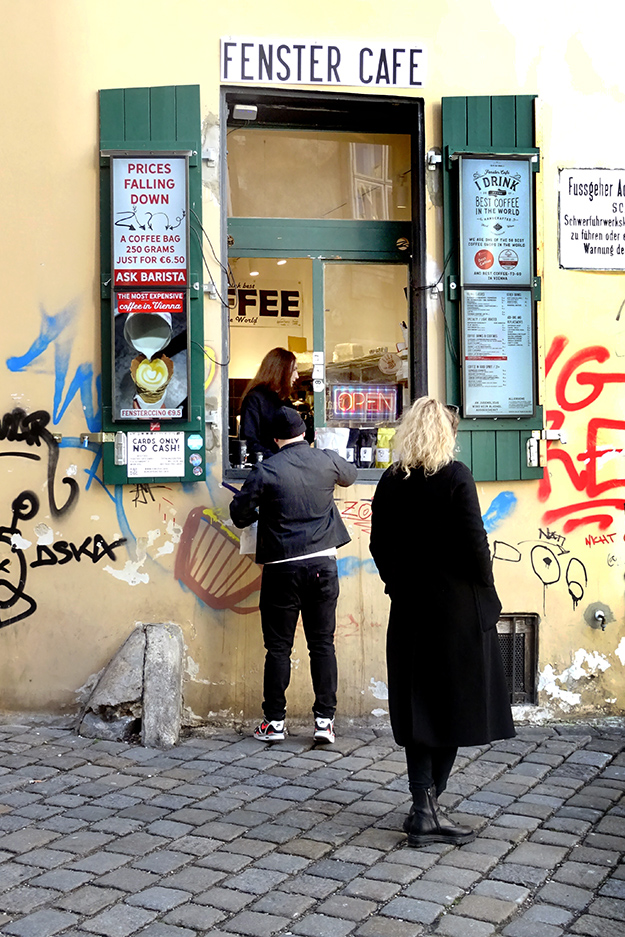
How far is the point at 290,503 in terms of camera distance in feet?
18.2

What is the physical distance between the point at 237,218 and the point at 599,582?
3.27m

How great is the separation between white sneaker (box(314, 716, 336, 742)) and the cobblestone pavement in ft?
0.18

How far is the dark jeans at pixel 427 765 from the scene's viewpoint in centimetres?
422

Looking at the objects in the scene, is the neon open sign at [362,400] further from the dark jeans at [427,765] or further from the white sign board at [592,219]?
the dark jeans at [427,765]

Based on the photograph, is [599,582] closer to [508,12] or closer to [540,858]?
[540,858]

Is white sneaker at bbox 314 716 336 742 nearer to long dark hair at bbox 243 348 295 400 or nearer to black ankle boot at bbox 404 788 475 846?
black ankle boot at bbox 404 788 475 846

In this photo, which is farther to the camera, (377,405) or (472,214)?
(377,405)

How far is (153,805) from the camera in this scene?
183 inches

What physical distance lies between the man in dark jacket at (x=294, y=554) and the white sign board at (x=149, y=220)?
114 centimetres

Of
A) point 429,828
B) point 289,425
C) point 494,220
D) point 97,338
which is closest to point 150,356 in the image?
point 97,338

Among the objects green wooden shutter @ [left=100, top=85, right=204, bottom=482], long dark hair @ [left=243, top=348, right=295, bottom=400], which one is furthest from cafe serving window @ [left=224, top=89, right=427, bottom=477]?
green wooden shutter @ [left=100, top=85, right=204, bottom=482]

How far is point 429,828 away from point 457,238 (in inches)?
139

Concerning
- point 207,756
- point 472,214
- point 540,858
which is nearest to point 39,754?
point 207,756

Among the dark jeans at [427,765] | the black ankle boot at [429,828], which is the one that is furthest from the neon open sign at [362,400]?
the black ankle boot at [429,828]
